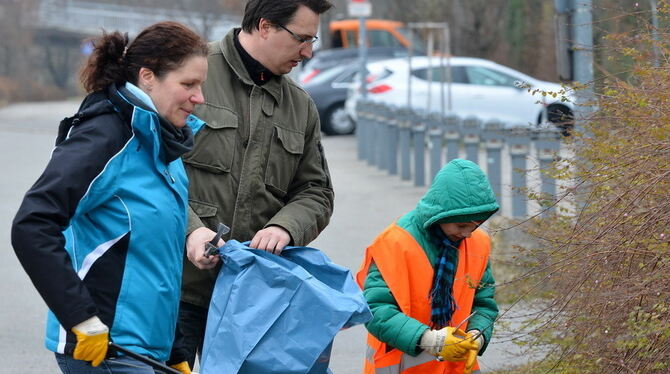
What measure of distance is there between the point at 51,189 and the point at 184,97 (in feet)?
1.77

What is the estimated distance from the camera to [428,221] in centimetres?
432

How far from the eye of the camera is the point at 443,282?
14.3 ft

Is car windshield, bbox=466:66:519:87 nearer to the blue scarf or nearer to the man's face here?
the blue scarf

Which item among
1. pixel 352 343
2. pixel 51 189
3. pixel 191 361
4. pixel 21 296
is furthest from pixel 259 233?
pixel 21 296

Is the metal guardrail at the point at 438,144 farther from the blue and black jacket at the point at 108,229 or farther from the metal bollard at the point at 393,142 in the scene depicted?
the blue and black jacket at the point at 108,229

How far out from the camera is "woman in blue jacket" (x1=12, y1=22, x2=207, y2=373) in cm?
332

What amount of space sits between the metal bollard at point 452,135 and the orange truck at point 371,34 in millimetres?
21110

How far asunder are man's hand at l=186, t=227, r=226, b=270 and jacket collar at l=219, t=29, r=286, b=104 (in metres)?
0.60

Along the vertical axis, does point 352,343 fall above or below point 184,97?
below

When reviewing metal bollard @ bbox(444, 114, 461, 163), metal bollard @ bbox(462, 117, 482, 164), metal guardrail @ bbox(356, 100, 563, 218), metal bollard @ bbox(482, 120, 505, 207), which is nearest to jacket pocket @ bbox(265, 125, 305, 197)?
metal guardrail @ bbox(356, 100, 563, 218)

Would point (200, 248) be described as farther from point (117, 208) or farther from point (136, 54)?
point (136, 54)

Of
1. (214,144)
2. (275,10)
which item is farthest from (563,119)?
(214,144)

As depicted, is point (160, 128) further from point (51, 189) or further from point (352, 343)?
point (352, 343)

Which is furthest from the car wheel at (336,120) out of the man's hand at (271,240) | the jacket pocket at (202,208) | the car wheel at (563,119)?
the man's hand at (271,240)
